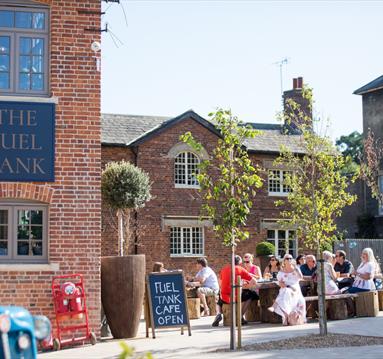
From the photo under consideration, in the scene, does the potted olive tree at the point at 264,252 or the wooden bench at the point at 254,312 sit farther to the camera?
the potted olive tree at the point at 264,252

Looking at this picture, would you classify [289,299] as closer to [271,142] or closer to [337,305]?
[337,305]

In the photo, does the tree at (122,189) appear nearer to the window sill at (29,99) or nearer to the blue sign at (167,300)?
the blue sign at (167,300)

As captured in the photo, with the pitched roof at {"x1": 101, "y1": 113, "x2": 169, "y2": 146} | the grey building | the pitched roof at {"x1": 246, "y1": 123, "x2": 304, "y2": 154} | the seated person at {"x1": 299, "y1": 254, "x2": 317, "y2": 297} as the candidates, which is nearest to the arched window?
the pitched roof at {"x1": 101, "y1": 113, "x2": 169, "y2": 146}

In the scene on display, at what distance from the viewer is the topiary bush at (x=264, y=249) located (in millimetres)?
33188

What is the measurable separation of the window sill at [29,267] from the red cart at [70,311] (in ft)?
0.66

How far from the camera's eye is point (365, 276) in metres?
18.8

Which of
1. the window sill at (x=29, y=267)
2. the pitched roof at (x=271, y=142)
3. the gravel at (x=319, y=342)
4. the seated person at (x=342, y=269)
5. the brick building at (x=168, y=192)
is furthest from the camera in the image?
the pitched roof at (x=271, y=142)

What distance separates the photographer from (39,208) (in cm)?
1515

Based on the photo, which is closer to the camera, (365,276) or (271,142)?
(365,276)

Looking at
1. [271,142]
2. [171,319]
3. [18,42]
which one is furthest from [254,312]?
[271,142]

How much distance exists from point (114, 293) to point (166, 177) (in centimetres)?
1841

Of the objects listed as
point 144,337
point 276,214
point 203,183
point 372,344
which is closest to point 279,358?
point 372,344

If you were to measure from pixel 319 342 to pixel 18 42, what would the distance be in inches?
283

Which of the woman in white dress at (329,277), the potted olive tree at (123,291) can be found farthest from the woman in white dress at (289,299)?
the potted olive tree at (123,291)
